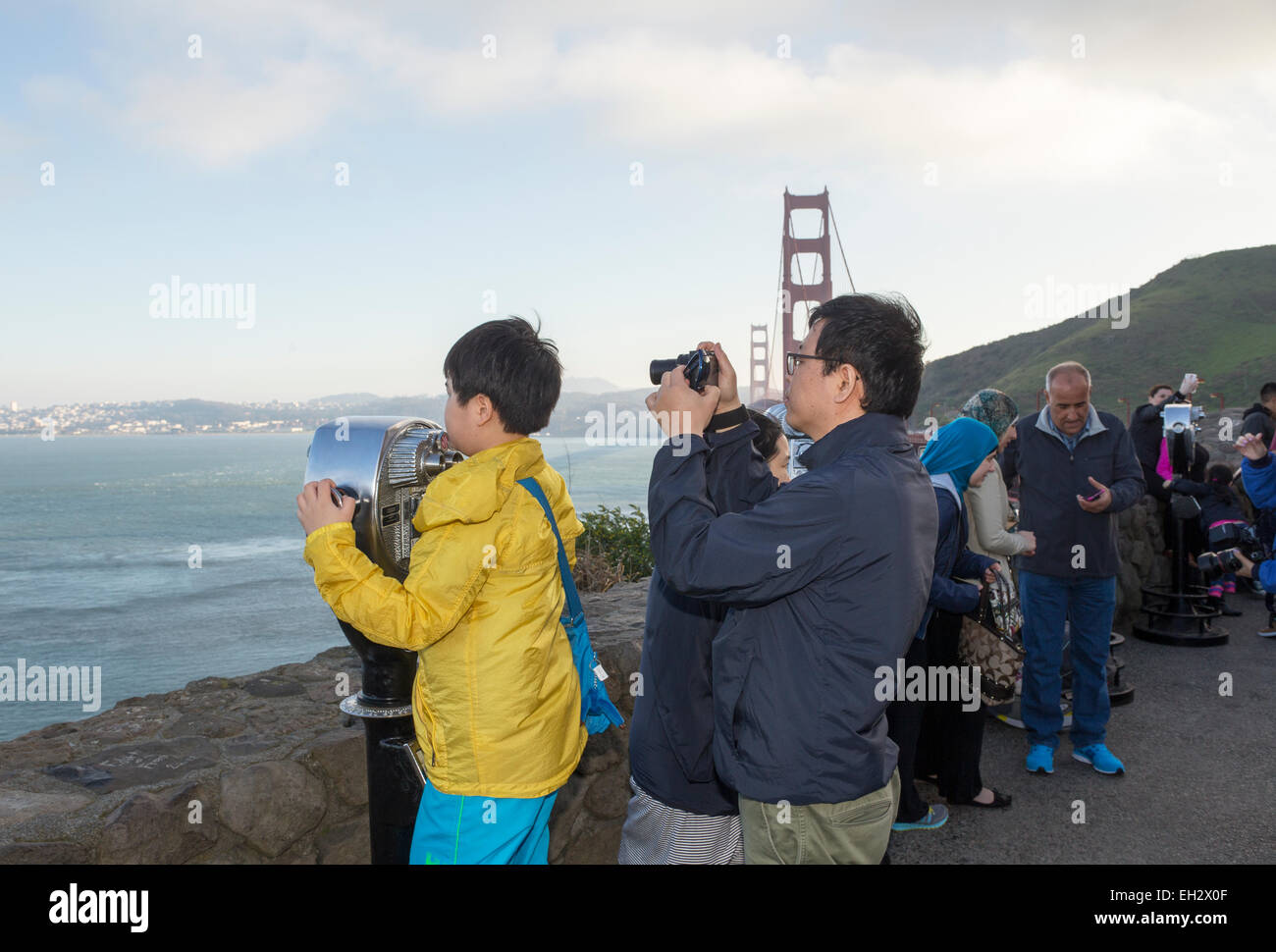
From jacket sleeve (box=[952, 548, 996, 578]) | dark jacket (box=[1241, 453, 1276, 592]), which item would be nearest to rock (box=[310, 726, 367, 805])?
jacket sleeve (box=[952, 548, 996, 578])

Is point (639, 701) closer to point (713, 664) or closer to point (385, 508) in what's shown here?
point (713, 664)

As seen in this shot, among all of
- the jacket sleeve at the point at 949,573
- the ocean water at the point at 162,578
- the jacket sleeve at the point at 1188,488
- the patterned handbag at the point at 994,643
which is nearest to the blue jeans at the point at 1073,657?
the patterned handbag at the point at 994,643

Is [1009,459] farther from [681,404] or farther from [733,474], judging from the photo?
[681,404]

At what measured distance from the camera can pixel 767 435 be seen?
7.82 ft

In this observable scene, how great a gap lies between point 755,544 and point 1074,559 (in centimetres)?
282

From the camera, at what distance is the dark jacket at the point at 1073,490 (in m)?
3.70

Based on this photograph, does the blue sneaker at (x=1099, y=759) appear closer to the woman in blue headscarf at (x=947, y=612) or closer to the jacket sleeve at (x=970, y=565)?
the woman in blue headscarf at (x=947, y=612)

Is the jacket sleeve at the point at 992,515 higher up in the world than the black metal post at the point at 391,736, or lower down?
higher up

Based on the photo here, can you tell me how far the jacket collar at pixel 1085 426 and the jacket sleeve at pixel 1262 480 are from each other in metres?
0.61

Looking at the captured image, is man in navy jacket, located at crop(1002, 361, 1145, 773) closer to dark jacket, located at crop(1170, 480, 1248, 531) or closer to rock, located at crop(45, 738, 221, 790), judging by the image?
dark jacket, located at crop(1170, 480, 1248, 531)

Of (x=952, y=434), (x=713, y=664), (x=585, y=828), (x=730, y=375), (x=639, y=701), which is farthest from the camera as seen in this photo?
(x=952, y=434)

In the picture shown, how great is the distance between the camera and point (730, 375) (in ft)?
5.68
